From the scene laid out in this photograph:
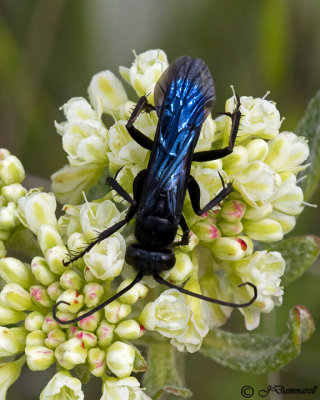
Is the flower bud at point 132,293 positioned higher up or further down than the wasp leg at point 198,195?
further down

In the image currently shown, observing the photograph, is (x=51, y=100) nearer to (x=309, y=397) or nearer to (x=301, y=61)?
(x=301, y=61)

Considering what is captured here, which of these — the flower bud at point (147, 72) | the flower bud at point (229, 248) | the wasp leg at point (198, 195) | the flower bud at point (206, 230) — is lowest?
the flower bud at point (229, 248)

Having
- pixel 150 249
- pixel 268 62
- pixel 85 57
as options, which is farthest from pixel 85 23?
pixel 150 249

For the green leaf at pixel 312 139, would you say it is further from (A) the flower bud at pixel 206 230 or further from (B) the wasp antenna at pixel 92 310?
(B) the wasp antenna at pixel 92 310

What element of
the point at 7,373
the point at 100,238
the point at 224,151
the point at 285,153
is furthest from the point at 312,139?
the point at 7,373

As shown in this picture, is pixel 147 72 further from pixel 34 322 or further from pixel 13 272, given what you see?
pixel 34 322

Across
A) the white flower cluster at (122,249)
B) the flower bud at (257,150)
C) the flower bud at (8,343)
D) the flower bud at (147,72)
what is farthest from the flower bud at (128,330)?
the flower bud at (147,72)

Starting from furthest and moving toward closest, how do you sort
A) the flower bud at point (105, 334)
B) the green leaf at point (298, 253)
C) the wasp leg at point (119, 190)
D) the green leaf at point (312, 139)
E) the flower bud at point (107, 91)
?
the green leaf at point (312, 139), the flower bud at point (107, 91), the green leaf at point (298, 253), the wasp leg at point (119, 190), the flower bud at point (105, 334)
